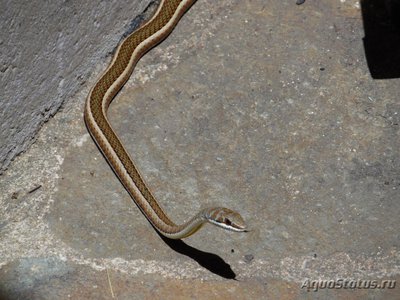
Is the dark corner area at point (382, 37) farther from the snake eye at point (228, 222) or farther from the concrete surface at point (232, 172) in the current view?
the snake eye at point (228, 222)

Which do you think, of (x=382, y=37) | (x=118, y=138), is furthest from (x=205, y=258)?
(x=382, y=37)

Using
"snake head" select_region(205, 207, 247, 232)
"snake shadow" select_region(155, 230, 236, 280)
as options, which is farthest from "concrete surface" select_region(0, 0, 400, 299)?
"snake head" select_region(205, 207, 247, 232)

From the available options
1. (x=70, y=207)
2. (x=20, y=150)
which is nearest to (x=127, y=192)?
(x=70, y=207)

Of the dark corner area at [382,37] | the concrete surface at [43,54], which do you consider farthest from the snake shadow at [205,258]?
the dark corner area at [382,37]

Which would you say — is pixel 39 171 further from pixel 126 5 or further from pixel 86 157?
pixel 126 5

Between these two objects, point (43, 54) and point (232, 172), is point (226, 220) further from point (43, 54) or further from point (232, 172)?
point (43, 54)

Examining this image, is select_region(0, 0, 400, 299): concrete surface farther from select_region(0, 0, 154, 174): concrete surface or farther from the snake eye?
the snake eye

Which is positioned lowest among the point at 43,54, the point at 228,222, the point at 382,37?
the point at 382,37
